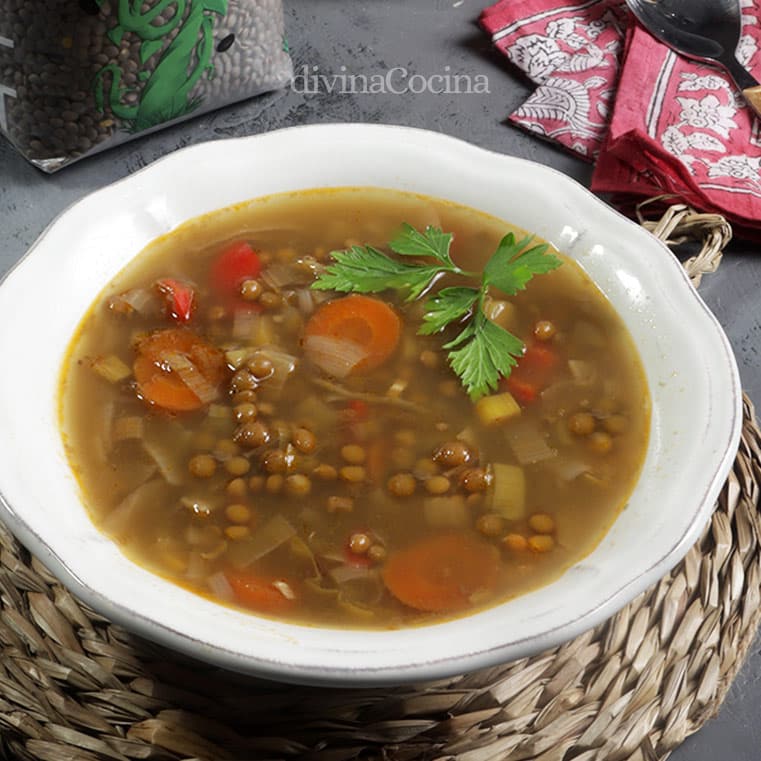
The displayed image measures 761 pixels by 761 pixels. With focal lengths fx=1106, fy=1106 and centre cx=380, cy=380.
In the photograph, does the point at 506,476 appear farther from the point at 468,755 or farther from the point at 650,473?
the point at 468,755

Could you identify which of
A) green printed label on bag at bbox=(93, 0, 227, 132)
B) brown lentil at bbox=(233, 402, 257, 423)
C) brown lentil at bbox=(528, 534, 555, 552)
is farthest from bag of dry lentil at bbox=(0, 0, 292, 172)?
brown lentil at bbox=(528, 534, 555, 552)

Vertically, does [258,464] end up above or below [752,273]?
above

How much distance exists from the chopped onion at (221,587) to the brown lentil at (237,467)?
251mm

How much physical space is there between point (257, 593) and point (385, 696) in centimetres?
38

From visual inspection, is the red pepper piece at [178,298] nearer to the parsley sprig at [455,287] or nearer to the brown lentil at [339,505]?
the parsley sprig at [455,287]

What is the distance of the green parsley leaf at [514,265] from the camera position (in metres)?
2.67

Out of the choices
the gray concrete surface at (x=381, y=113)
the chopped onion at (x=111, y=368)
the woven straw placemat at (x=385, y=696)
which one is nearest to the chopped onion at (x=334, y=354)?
the chopped onion at (x=111, y=368)

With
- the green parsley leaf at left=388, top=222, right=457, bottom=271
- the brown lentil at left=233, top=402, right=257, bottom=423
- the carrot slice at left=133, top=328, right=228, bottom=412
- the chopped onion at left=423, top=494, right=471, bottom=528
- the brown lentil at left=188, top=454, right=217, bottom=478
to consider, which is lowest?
the chopped onion at left=423, top=494, right=471, bottom=528

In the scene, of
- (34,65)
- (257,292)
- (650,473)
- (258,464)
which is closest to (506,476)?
(650,473)

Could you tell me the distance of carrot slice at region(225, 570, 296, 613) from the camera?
2170 millimetres

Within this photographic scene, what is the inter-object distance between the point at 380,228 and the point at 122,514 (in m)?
1.07

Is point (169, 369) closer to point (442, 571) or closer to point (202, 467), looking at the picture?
point (202, 467)

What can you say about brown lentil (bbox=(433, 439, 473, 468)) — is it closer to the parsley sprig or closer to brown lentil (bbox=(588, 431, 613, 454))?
the parsley sprig

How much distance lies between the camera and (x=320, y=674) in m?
1.91
